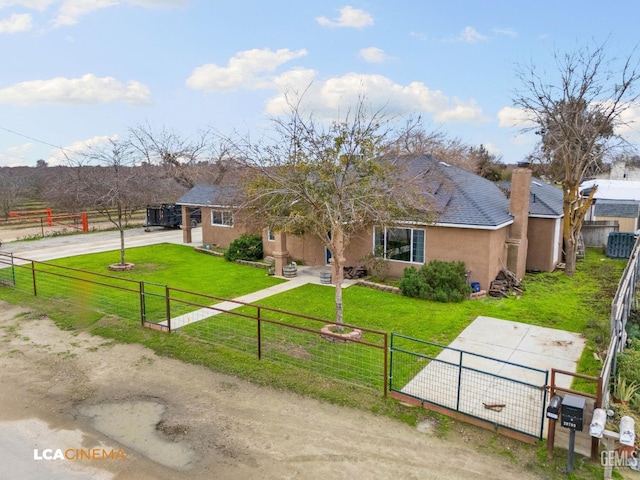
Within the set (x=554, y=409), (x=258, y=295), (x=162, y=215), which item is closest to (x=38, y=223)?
(x=162, y=215)

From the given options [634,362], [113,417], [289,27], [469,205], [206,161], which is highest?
[289,27]

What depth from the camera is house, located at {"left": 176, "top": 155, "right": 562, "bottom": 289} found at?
14617mm

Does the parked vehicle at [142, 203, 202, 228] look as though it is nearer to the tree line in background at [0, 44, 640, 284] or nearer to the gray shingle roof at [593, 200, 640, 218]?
the tree line in background at [0, 44, 640, 284]

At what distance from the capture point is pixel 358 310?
1266 cm

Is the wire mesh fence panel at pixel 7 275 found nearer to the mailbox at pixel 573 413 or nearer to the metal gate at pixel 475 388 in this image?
the metal gate at pixel 475 388

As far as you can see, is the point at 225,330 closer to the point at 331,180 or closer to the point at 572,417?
the point at 331,180

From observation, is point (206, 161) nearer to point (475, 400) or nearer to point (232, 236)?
point (232, 236)

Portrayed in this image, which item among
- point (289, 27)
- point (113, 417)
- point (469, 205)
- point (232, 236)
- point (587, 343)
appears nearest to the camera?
point (113, 417)

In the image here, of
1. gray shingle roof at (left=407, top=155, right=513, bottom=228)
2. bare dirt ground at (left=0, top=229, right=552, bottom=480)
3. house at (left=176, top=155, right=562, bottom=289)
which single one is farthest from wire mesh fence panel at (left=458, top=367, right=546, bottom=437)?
gray shingle roof at (left=407, top=155, right=513, bottom=228)

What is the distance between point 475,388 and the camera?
7.96 metres

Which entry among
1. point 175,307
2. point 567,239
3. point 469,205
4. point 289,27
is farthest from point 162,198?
point 567,239

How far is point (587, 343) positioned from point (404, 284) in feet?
17.6

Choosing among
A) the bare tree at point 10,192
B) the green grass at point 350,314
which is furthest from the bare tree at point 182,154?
the green grass at point 350,314

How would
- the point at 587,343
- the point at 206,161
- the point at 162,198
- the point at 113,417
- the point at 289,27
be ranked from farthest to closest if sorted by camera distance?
the point at 206,161, the point at 162,198, the point at 289,27, the point at 587,343, the point at 113,417
